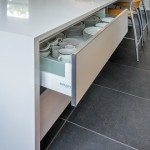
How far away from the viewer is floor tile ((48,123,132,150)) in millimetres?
1042

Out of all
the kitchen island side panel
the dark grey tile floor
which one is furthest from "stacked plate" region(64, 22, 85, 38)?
the kitchen island side panel

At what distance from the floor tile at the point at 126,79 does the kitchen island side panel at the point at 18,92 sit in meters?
0.91

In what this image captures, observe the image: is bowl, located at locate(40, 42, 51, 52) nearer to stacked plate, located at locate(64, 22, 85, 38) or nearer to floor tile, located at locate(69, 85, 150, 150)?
stacked plate, located at locate(64, 22, 85, 38)

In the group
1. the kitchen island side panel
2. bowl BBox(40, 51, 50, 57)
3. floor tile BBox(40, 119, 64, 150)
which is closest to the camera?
the kitchen island side panel

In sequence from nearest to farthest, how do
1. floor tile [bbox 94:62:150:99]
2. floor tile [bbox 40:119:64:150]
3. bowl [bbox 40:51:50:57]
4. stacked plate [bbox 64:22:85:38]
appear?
bowl [bbox 40:51:50:57], floor tile [bbox 40:119:64:150], stacked plate [bbox 64:22:85:38], floor tile [bbox 94:62:150:99]

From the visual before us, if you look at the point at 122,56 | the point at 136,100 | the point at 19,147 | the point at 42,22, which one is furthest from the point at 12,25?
the point at 122,56

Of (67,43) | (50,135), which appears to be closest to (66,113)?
(50,135)

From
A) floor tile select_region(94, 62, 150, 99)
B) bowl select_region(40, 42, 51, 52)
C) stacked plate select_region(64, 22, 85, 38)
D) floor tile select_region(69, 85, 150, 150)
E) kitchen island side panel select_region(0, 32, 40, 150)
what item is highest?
stacked plate select_region(64, 22, 85, 38)

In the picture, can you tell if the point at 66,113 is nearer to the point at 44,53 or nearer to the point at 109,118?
the point at 109,118

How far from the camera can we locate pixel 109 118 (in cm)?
125

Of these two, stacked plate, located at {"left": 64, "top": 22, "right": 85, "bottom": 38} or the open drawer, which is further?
stacked plate, located at {"left": 64, "top": 22, "right": 85, "bottom": 38}

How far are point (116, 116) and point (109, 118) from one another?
49 millimetres

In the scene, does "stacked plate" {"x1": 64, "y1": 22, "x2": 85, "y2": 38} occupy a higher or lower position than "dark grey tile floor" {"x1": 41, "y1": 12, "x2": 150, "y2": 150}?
higher

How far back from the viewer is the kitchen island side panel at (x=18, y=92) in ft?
2.21
